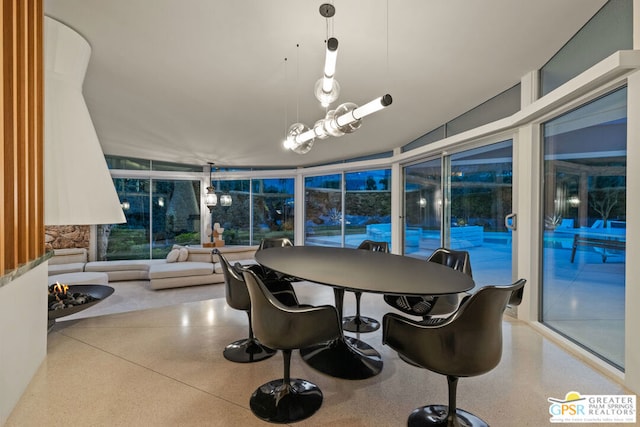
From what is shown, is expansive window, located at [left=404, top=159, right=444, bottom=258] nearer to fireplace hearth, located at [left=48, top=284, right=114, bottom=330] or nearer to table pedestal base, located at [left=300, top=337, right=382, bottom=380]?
table pedestal base, located at [left=300, top=337, right=382, bottom=380]

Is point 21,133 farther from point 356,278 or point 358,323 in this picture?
point 358,323

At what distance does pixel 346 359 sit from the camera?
97.6 inches

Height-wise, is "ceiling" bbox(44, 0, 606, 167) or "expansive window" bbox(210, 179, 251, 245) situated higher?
"ceiling" bbox(44, 0, 606, 167)

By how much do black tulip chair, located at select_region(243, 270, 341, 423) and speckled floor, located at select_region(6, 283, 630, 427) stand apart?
89mm

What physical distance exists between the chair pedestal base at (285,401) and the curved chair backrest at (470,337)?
0.83 metres

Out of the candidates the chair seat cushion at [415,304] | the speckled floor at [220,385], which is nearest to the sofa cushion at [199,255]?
the speckled floor at [220,385]

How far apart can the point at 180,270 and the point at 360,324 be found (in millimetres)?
4053

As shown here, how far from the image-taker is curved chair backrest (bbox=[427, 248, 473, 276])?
2650 millimetres

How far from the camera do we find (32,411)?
1.89 metres

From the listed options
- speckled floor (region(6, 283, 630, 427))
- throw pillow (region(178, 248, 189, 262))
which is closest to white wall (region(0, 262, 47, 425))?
speckled floor (region(6, 283, 630, 427))

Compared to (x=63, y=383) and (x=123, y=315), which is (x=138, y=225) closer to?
(x=123, y=315)

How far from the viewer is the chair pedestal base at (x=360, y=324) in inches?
123

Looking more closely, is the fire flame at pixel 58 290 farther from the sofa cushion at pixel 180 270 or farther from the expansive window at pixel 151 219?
the expansive window at pixel 151 219

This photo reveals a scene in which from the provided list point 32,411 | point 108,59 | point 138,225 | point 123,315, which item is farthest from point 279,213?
point 32,411
